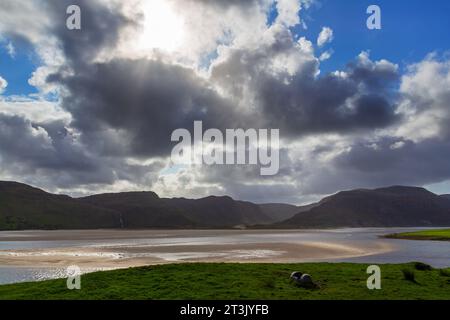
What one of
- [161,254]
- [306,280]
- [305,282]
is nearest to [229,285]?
[305,282]

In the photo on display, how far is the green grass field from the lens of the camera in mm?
31516

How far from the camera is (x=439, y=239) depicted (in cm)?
13588

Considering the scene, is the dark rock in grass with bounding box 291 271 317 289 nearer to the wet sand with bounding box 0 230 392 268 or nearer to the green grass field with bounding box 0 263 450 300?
the green grass field with bounding box 0 263 450 300

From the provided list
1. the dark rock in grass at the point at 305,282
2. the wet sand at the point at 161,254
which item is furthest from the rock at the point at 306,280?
the wet sand at the point at 161,254

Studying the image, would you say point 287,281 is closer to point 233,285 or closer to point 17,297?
point 233,285

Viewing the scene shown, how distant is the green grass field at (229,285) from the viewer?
103ft

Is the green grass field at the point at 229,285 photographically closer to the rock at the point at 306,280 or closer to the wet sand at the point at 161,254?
the rock at the point at 306,280

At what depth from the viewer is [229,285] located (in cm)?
3472

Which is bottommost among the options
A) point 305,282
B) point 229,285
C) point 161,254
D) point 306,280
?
point 161,254

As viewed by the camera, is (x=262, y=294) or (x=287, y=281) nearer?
(x=262, y=294)

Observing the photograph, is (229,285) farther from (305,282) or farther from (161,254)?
(161,254)
